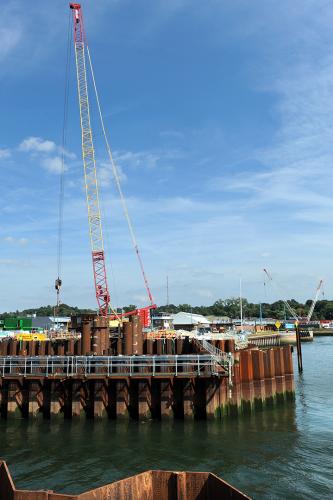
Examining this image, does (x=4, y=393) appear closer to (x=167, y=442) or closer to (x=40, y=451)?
(x=40, y=451)

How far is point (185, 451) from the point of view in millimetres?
21312

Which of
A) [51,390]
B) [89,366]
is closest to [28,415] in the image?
[51,390]

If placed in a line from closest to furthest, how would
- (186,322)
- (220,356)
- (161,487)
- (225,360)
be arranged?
1. (161,487)
2. (225,360)
3. (220,356)
4. (186,322)

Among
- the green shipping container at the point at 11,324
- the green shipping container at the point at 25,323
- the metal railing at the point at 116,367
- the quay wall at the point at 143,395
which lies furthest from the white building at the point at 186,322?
the metal railing at the point at 116,367

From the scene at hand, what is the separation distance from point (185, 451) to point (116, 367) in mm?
8615

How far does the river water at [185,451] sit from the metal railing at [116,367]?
9.70 ft

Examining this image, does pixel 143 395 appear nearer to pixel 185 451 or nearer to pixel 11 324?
pixel 185 451

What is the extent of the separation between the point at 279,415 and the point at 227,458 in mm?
9848

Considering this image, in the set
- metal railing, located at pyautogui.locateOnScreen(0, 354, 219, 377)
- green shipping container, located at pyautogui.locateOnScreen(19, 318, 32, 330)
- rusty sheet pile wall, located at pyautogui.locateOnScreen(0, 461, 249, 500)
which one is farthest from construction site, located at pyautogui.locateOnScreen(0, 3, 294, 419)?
green shipping container, located at pyautogui.locateOnScreen(19, 318, 32, 330)

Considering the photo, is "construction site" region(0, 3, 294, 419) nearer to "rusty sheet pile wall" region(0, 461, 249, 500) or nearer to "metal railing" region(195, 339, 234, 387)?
"metal railing" region(195, 339, 234, 387)

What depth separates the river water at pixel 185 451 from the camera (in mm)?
17766

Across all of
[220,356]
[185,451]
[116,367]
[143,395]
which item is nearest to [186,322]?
[116,367]

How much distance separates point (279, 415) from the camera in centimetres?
2883

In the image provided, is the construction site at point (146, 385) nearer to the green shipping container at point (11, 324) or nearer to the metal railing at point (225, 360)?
the metal railing at point (225, 360)
